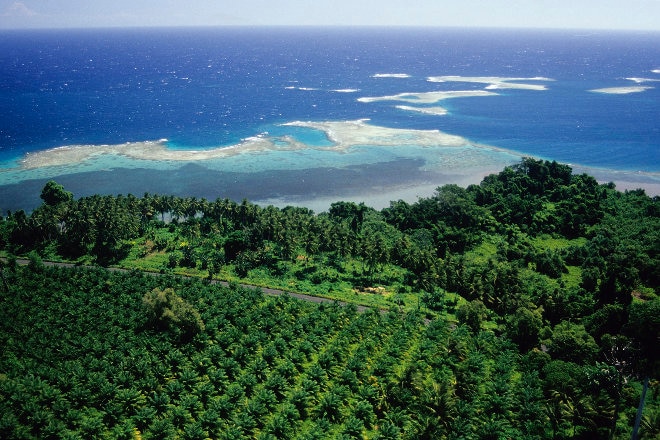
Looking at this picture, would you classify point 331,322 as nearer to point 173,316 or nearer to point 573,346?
point 173,316

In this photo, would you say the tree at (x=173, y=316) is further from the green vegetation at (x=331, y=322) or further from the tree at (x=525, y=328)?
the tree at (x=525, y=328)

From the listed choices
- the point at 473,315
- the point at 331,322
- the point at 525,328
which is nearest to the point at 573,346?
the point at 525,328

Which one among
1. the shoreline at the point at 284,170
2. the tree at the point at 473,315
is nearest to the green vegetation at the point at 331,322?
the tree at the point at 473,315

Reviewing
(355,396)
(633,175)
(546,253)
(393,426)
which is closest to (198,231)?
(355,396)

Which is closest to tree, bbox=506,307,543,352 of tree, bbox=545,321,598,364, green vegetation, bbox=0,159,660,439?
green vegetation, bbox=0,159,660,439

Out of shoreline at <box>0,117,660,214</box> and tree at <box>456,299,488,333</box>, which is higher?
shoreline at <box>0,117,660,214</box>

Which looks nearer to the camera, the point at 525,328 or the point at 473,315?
the point at 525,328

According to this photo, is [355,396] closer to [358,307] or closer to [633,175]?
[358,307]

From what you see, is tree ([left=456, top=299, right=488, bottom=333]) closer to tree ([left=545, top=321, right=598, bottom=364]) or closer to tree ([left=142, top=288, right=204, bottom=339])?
tree ([left=545, top=321, right=598, bottom=364])
